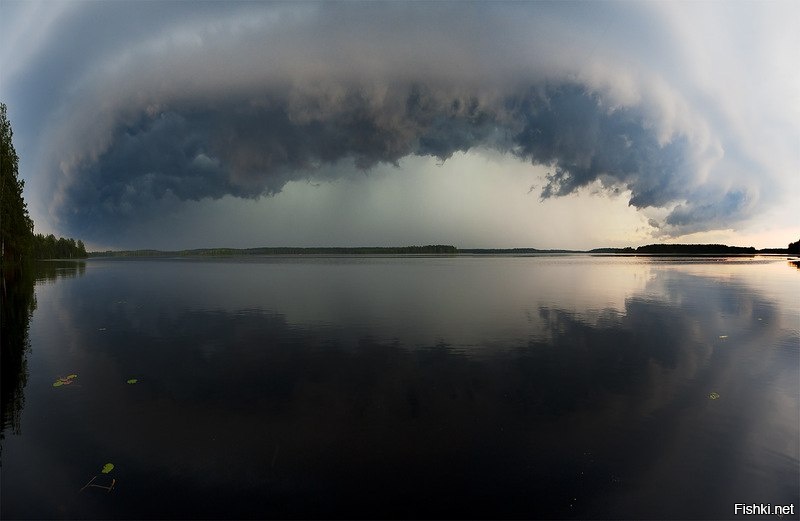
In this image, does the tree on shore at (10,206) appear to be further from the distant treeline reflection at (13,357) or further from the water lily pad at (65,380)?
the water lily pad at (65,380)

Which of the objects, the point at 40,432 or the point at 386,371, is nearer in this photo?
the point at 40,432

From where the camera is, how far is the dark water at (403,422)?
9.63 m

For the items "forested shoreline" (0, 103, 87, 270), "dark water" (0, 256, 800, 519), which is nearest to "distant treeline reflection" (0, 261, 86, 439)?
"dark water" (0, 256, 800, 519)

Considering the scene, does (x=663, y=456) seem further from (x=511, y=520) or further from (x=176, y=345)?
(x=176, y=345)

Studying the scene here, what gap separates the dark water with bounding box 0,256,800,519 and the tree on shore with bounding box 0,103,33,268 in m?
76.5

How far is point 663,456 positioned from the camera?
37.7 ft

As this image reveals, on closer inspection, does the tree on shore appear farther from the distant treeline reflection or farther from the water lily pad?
the water lily pad

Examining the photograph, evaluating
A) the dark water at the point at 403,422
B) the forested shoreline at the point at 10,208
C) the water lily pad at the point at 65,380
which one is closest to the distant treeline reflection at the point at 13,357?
the dark water at the point at 403,422

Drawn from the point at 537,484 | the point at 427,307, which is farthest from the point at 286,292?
the point at 537,484

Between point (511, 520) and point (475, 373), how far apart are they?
961 centimetres

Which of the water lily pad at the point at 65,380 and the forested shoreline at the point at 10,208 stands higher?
the forested shoreline at the point at 10,208

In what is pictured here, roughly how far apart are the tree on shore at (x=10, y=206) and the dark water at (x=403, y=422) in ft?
251

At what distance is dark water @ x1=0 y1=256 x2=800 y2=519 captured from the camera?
9.63 m

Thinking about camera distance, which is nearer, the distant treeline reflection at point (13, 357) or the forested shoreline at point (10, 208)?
the distant treeline reflection at point (13, 357)
